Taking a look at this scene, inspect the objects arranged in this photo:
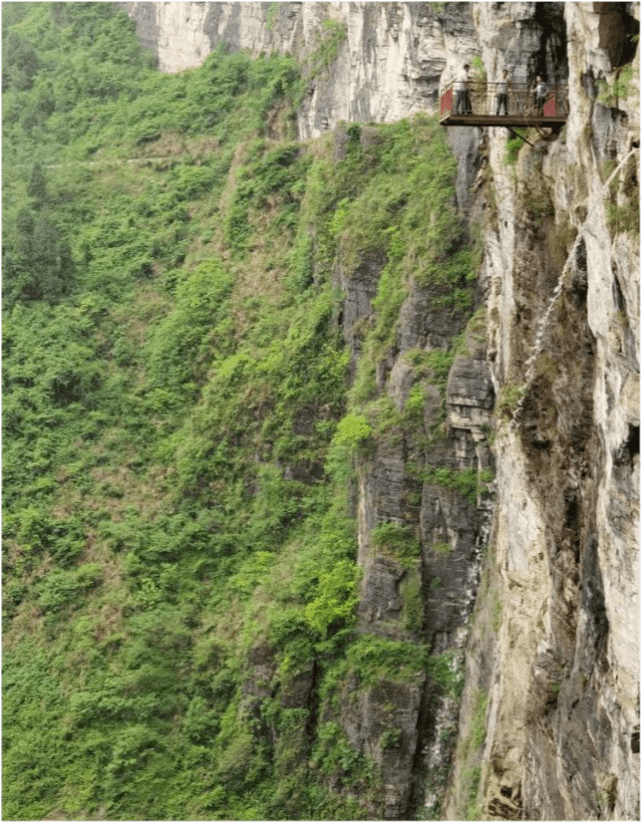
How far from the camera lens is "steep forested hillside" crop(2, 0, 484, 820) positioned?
26656mm

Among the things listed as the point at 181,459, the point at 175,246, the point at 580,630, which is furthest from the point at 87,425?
the point at 580,630

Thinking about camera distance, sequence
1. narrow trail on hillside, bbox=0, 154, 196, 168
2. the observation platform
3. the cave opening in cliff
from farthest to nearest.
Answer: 1. narrow trail on hillside, bbox=0, 154, 196, 168
2. the observation platform
3. the cave opening in cliff

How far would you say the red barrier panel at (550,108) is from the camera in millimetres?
20091

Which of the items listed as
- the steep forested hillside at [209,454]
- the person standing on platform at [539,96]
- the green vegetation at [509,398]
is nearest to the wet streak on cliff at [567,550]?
the green vegetation at [509,398]

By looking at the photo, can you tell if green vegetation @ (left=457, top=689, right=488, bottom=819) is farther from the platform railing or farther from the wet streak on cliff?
the platform railing

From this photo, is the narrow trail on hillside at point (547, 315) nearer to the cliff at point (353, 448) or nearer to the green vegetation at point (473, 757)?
the cliff at point (353, 448)

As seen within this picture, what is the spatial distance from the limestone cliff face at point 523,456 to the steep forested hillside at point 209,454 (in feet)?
1.66

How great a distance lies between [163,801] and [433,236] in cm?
1161

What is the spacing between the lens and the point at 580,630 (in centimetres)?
1831

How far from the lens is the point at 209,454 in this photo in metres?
30.9

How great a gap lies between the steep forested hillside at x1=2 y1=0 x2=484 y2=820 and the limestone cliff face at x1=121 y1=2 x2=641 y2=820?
506 millimetres

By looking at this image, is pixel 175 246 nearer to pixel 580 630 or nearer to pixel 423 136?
pixel 423 136

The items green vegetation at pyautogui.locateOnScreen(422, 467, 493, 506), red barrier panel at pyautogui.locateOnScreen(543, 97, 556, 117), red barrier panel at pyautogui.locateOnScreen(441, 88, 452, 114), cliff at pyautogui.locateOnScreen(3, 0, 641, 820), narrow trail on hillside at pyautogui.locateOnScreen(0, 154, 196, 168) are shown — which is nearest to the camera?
cliff at pyautogui.locateOnScreen(3, 0, 641, 820)

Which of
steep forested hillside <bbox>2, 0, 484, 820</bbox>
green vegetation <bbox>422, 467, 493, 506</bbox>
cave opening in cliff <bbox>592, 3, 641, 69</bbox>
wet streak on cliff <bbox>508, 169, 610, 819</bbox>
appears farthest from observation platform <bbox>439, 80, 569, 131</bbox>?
green vegetation <bbox>422, 467, 493, 506</bbox>
